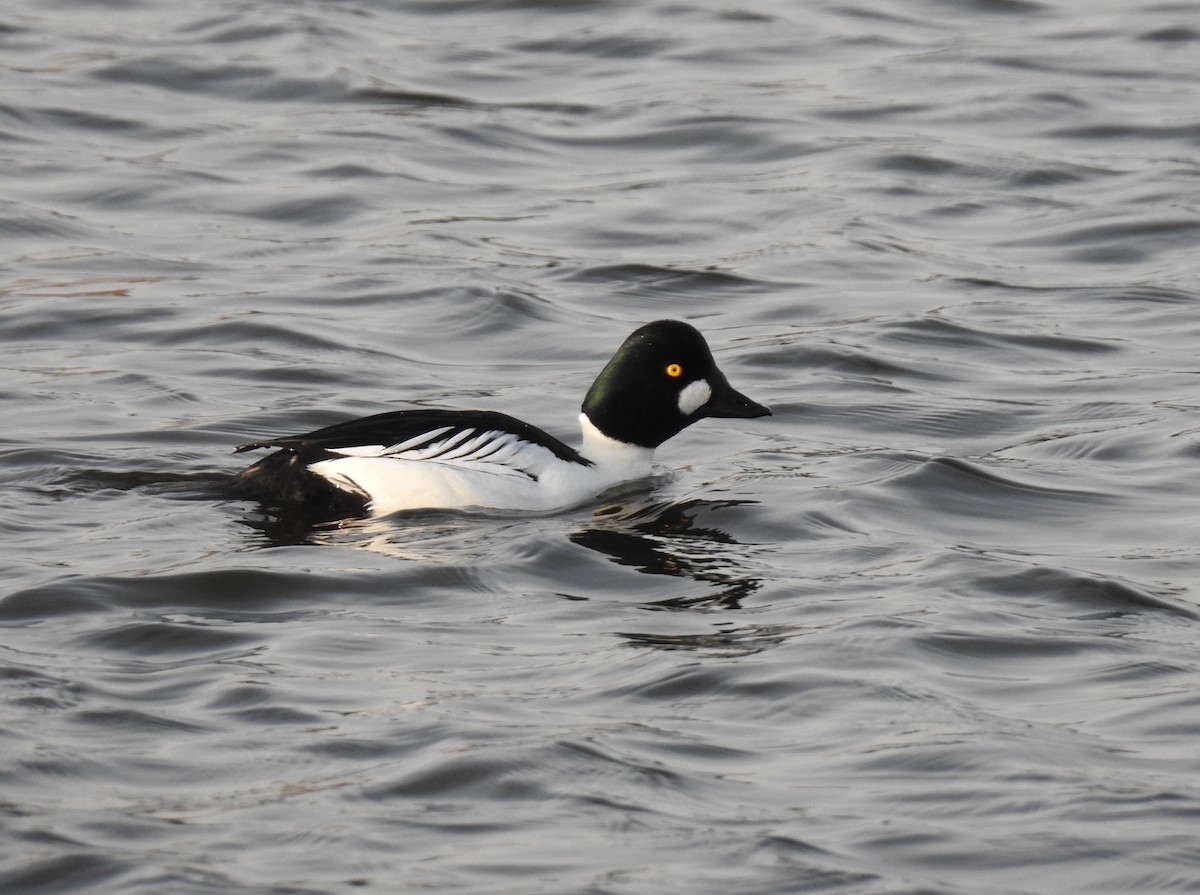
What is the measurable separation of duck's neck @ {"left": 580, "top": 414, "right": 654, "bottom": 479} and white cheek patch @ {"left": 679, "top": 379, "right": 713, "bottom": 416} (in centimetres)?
25

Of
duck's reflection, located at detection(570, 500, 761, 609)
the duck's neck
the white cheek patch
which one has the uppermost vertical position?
the white cheek patch

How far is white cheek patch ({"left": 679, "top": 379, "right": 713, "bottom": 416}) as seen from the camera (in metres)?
9.09

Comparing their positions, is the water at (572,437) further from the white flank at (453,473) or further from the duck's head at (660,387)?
the duck's head at (660,387)

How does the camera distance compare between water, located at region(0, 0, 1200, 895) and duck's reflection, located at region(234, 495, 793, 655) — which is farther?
duck's reflection, located at region(234, 495, 793, 655)

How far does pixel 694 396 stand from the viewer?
359 inches

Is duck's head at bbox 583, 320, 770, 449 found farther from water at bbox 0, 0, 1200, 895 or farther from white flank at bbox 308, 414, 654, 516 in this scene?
white flank at bbox 308, 414, 654, 516

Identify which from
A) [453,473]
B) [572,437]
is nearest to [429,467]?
[453,473]

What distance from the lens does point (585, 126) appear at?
51.3ft

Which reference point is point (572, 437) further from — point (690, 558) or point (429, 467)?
point (690, 558)

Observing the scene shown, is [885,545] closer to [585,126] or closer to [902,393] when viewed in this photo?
[902,393]

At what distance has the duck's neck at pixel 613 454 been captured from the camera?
9102 millimetres

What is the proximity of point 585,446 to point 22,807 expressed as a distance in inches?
163

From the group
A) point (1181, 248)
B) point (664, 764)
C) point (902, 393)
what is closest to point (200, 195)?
point (902, 393)


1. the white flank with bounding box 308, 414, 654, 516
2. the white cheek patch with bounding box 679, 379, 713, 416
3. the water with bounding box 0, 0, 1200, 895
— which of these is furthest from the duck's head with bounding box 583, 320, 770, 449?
the white flank with bounding box 308, 414, 654, 516
